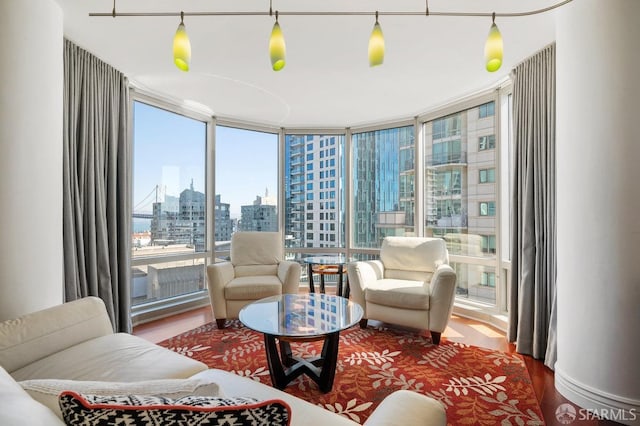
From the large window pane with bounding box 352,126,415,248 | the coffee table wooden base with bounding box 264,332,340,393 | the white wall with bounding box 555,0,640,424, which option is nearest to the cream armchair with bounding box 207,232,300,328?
the coffee table wooden base with bounding box 264,332,340,393

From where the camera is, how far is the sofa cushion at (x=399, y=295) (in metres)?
2.79

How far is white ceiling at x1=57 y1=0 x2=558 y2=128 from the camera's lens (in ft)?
6.87

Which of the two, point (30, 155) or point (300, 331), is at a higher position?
point (30, 155)

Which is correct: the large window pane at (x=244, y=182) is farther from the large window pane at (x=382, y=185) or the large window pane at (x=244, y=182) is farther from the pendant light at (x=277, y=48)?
the pendant light at (x=277, y=48)

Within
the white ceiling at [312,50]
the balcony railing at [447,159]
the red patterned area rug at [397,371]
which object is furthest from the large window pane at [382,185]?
the red patterned area rug at [397,371]

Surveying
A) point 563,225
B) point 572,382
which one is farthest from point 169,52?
point 572,382

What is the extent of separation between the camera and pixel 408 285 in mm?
Result: 3049

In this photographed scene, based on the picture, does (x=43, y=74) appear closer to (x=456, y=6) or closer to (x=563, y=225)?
(x=456, y=6)

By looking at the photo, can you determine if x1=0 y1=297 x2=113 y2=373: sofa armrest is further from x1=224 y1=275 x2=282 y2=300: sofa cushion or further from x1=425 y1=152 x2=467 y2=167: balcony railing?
x1=425 y1=152 x2=467 y2=167: balcony railing

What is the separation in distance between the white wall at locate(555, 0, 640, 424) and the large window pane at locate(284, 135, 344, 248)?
314 centimetres

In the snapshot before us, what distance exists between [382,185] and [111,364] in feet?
12.4

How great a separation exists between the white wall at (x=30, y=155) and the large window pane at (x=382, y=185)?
3529mm

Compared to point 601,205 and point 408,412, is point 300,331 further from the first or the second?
point 601,205

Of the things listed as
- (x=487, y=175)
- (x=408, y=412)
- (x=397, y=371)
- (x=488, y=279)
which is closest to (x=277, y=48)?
(x=408, y=412)
